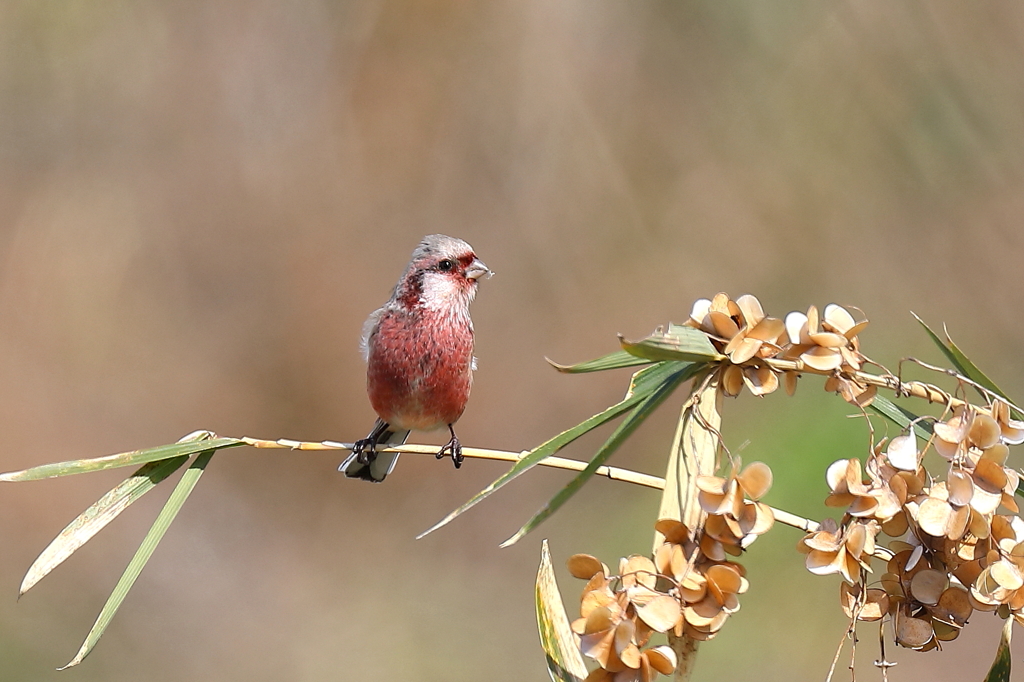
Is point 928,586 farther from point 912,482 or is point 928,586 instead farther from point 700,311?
point 700,311

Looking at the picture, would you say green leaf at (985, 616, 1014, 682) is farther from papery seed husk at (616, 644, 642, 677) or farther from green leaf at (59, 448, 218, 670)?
green leaf at (59, 448, 218, 670)

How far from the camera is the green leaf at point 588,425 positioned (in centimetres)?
150

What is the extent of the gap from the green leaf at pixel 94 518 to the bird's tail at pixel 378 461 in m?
1.96

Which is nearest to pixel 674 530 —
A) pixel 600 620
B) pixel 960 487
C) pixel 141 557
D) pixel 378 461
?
pixel 600 620

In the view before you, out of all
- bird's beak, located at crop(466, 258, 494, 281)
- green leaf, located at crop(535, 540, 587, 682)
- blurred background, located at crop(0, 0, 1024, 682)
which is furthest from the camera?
blurred background, located at crop(0, 0, 1024, 682)

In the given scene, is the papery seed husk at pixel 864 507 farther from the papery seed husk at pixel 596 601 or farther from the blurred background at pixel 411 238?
the blurred background at pixel 411 238

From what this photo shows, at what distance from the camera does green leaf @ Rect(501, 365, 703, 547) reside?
145cm

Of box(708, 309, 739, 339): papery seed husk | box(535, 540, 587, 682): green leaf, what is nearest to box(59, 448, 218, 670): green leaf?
box(535, 540, 587, 682): green leaf

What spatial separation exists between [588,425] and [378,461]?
8.75ft

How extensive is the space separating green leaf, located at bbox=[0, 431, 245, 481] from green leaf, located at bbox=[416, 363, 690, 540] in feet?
1.72

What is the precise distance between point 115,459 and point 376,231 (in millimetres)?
6273

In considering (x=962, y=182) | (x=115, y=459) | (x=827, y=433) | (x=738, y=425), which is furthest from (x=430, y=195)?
(x=115, y=459)

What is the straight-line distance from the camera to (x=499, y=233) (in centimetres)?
800

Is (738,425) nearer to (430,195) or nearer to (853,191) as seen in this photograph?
(853,191)
